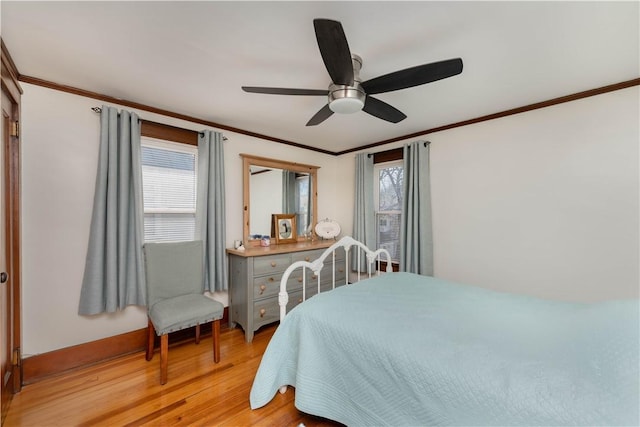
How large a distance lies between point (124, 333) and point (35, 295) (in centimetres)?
70

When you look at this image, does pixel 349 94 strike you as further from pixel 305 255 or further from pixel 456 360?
pixel 305 255

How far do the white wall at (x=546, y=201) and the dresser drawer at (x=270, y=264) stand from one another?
5.68ft

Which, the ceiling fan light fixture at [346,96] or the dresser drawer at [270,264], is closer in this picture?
the ceiling fan light fixture at [346,96]

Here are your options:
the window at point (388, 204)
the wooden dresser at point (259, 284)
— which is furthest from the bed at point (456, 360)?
the window at point (388, 204)

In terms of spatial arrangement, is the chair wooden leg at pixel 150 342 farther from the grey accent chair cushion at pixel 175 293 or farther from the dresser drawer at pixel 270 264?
the dresser drawer at pixel 270 264

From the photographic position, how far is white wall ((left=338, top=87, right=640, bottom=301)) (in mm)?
2021

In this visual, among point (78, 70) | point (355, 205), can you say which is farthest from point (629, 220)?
point (78, 70)

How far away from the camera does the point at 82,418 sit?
162cm

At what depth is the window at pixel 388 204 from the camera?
3.45 metres

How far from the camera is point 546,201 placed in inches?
91.7

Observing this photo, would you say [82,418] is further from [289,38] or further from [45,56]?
[289,38]

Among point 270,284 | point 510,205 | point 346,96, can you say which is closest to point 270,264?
point 270,284

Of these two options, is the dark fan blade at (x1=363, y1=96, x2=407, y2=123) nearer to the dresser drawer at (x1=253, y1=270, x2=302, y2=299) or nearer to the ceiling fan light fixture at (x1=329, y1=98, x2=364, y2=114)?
the ceiling fan light fixture at (x1=329, y1=98, x2=364, y2=114)

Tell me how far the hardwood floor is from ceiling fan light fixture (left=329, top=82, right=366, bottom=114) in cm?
195
